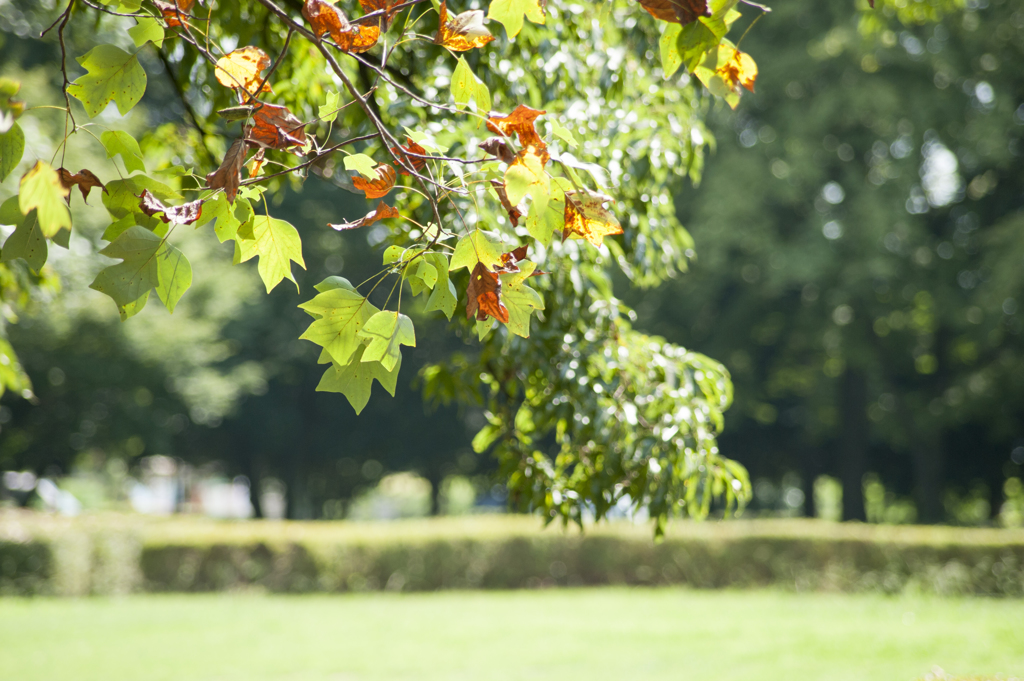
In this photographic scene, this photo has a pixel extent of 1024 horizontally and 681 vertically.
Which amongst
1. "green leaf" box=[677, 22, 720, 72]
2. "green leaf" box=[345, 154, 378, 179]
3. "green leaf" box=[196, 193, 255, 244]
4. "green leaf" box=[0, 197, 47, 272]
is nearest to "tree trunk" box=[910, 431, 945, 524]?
"green leaf" box=[677, 22, 720, 72]

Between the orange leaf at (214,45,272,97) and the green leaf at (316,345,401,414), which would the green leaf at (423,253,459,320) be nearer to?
the green leaf at (316,345,401,414)

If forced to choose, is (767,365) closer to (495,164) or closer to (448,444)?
(448,444)

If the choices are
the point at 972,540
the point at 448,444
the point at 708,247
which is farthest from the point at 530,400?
the point at 448,444

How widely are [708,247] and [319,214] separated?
12.1 metres

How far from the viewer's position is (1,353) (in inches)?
141

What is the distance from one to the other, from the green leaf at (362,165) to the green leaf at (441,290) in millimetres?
204

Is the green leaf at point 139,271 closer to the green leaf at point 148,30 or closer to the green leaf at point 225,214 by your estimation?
the green leaf at point 225,214

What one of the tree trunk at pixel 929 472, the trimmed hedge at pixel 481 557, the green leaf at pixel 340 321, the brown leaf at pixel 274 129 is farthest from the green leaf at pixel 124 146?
the tree trunk at pixel 929 472

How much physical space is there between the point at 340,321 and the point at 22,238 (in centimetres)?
55

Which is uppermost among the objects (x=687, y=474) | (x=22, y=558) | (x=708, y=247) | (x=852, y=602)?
(x=708, y=247)

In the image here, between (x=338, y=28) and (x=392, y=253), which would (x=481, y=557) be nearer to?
(x=392, y=253)

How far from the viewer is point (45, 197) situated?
44.2 inches

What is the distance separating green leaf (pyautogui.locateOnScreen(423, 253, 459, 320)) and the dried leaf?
0.82 ft

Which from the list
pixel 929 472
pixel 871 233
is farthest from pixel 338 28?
pixel 929 472
